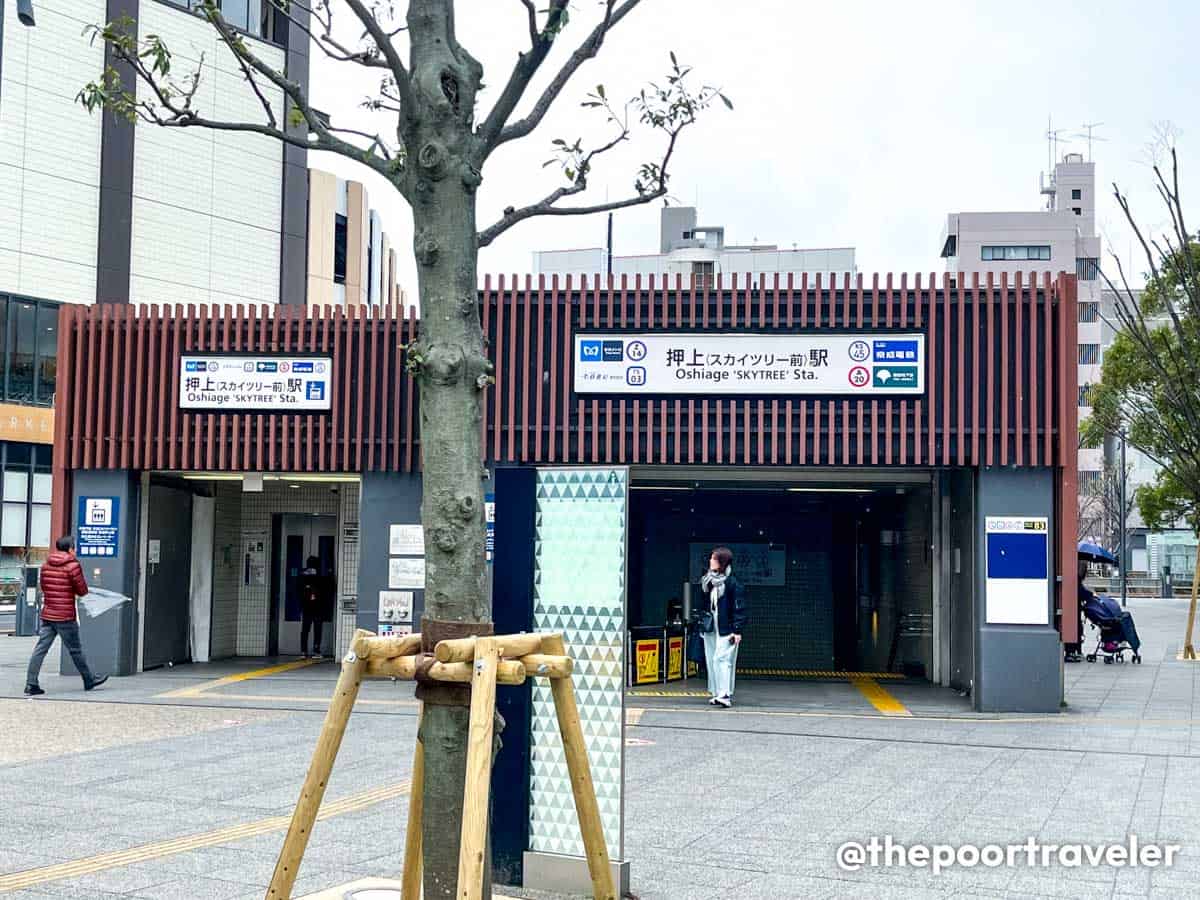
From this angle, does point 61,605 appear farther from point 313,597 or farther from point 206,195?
point 206,195

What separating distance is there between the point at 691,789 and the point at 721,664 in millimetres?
5387

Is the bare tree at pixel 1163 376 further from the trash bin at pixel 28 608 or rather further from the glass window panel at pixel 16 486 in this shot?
the glass window panel at pixel 16 486

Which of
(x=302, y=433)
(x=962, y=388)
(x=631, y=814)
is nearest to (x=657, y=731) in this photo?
(x=631, y=814)

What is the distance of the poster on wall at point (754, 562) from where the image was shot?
Result: 19.9 meters

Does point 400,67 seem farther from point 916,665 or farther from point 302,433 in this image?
point 916,665

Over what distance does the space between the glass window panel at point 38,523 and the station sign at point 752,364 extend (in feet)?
87.2

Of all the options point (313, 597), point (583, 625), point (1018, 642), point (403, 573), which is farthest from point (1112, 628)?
point (583, 625)

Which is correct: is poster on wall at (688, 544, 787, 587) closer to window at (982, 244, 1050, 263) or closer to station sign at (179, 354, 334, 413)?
station sign at (179, 354, 334, 413)

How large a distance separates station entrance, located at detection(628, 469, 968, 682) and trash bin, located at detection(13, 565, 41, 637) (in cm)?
1326

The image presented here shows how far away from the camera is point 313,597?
20.4 meters

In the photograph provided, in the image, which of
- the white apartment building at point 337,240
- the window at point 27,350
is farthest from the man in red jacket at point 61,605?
the white apartment building at point 337,240

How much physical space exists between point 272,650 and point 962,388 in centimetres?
1121

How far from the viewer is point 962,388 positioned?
15.6 metres

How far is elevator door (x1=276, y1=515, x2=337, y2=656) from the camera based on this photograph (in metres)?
20.5
